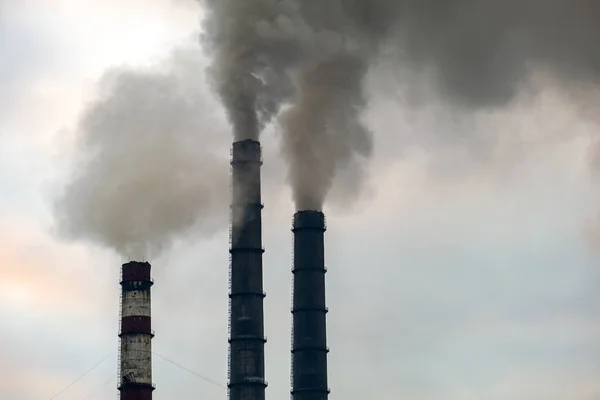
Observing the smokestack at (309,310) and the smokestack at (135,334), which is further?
the smokestack at (309,310)

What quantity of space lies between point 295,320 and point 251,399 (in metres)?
6.21

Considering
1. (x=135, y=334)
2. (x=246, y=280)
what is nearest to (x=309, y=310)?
(x=246, y=280)

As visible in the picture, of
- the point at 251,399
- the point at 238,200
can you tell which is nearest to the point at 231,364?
the point at 251,399

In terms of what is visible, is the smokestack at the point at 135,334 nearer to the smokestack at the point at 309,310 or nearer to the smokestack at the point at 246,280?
the smokestack at the point at 246,280

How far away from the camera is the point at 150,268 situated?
72000 mm

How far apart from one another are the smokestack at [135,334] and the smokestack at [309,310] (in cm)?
900

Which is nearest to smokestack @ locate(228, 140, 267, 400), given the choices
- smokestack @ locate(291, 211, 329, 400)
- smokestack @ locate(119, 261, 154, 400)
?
smokestack @ locate(291, 211, 329, 400)

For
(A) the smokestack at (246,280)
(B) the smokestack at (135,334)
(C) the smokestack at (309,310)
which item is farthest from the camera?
(C) the smokestack at (309,310)

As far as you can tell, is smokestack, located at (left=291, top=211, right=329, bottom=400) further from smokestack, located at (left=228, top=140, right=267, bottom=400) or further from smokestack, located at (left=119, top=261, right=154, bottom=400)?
smokestack, located at (left=119, top=261, right=154, bottom=400)

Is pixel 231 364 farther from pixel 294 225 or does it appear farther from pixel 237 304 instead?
pixel 294 225

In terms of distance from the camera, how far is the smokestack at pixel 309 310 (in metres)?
76.7

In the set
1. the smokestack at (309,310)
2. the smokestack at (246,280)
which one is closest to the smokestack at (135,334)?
the smokestack at (246,280)

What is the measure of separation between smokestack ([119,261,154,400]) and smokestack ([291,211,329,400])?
9003mm

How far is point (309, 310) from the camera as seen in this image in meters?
77.5
